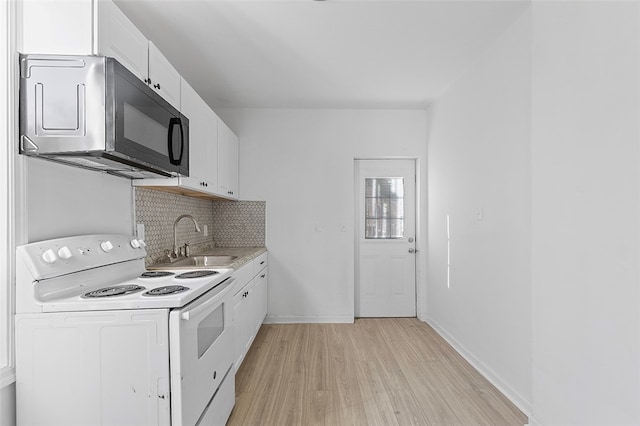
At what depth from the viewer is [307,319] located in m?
4.02

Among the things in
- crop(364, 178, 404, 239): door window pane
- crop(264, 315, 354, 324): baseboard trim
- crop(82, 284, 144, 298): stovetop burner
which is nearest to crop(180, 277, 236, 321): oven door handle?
crop(82, 284, 144, 298): stovetop burner

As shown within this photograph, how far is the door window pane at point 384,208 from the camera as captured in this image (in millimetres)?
4250

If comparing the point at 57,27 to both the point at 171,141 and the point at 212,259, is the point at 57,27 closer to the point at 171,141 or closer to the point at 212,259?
the point at 171,141

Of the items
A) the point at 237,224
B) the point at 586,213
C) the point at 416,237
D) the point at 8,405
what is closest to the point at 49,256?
the point at 8,405

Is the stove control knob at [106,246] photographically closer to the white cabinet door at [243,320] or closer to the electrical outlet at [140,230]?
the electrical outlet at [140,230]

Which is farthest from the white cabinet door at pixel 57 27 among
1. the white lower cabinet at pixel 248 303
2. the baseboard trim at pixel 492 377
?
the baseboard trim at pixel 492 377

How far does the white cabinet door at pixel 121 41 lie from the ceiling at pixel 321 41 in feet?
1.45

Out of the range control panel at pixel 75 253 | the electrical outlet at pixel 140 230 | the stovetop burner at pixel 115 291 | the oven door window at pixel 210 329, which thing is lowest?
the oven door window at pixel 210 329

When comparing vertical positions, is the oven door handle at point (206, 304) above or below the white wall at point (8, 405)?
above

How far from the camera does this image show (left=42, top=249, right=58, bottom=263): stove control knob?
56.2 inches

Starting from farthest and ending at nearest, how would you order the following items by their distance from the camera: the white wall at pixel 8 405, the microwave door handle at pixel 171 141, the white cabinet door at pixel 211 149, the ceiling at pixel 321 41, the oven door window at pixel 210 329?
the white cabinet door at pixel 211 149
the ceiling at pixel 321 41
the microwave door handle at pixel 171 141
the oven door window at pixel 210 329
the white wall at pixel 8 405

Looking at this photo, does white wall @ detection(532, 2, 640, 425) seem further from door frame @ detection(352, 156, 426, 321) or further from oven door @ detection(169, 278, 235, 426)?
door frame @ detection(352, 156, 426, 321)

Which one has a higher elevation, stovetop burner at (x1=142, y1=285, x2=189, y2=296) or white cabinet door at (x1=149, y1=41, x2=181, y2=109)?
white cabinet door at (x1=149, y1=41, x2=181, y2=109)

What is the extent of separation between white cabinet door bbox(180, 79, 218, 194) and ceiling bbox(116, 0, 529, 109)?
0.41 m
